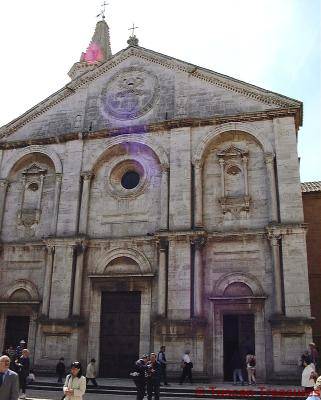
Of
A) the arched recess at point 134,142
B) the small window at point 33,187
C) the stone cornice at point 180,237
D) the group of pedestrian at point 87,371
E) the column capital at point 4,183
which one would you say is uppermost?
the arched recess at point 134,142

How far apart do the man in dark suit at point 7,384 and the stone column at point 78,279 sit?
1363 cm

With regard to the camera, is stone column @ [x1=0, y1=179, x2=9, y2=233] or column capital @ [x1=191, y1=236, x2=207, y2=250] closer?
column capital @ [x1=191, y1=236, x2=207, y2=250]

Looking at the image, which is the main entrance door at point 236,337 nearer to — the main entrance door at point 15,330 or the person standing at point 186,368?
the person standing at point 186,368

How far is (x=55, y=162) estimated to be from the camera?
23.6 meters

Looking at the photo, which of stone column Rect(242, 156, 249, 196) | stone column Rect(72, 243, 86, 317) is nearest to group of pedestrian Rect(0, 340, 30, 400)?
stone column Rect(72, 243, 86, 317)

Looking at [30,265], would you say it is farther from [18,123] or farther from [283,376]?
[283,376]

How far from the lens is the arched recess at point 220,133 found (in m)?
21.1

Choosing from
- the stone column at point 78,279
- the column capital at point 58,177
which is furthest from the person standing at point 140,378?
the column capital at point 58,177

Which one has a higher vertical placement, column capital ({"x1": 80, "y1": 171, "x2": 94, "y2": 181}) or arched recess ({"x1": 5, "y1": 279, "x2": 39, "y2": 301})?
column capital ({"x1": 80, "y1": 171, "x2": 94, "y2": 181})

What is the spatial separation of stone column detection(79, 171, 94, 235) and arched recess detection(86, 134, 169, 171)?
1.25 ft

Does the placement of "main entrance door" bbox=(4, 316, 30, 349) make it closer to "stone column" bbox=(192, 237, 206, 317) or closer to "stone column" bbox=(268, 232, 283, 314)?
"stone column" bbox=(192, 237, 206, 317)

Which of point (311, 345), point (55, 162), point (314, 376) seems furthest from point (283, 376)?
point (55, 162)

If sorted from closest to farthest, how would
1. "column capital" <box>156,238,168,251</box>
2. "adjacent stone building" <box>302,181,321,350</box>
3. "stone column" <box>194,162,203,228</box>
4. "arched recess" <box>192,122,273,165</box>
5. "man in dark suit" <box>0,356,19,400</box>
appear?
1. "man in dark suit" <box>0,356,19,400</box>
2. "column capital" <box>156,238,168,251</box>
3. "stone column" <box>194,162,203,228</box>
4. "arched recess" <box>192,122,273,165</box>
5. "adjacent stone building" <box>302,181,321,350</box>

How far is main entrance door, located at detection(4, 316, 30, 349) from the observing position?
21.6 metres
